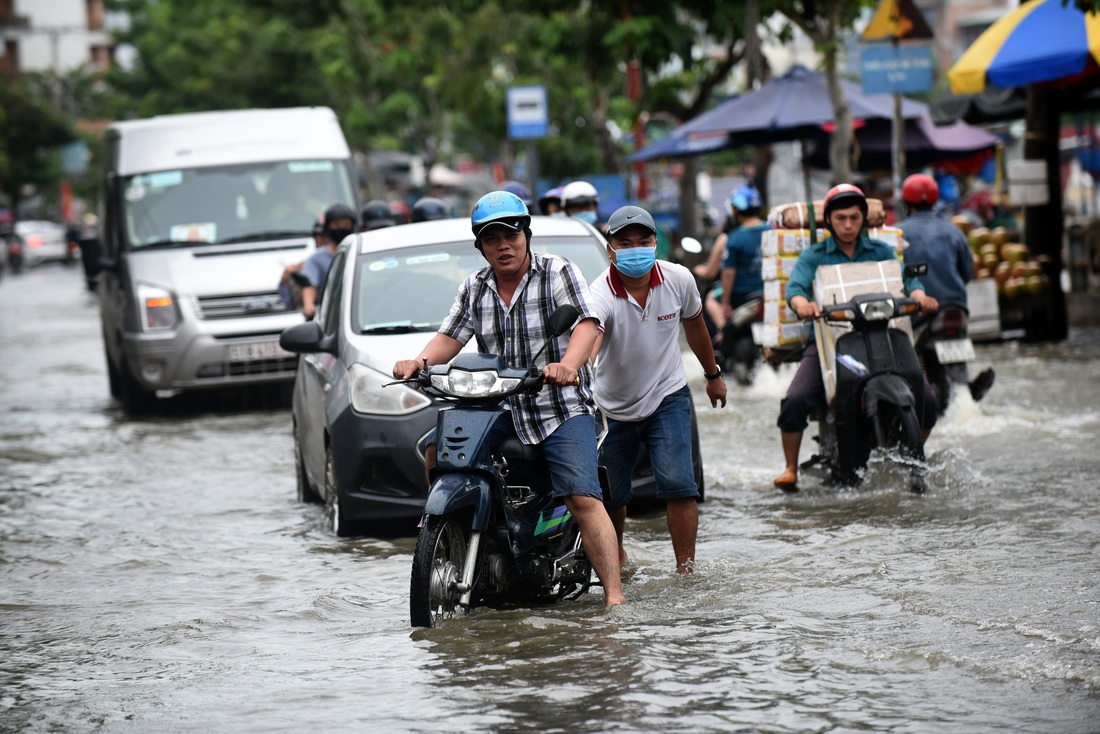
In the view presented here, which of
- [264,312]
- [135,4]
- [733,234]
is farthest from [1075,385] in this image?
[135,4]

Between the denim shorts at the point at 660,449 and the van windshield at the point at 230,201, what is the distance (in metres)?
8.88

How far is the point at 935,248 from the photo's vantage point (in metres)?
10.8

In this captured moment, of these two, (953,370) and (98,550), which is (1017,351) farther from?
(98,550)

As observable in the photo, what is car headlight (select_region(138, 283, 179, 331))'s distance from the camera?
15055 millimetres

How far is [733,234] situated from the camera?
14352 mm

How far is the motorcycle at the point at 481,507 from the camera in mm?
6168

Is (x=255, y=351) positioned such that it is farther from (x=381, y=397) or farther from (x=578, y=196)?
(x=381, y=397)

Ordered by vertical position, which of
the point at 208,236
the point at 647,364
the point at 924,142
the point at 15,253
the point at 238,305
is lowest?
the point at 15,253

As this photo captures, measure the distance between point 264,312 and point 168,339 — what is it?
0.84 meters

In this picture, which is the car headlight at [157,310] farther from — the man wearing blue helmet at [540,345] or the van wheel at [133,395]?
the man wearing blue helmet at [540,345]

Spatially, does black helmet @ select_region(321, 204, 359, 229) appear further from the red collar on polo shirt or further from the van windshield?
the red collar on polo shirt

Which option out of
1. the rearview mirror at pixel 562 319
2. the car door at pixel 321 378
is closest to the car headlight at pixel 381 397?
the car door at pixel 321 378

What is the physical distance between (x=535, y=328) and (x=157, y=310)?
921 cm

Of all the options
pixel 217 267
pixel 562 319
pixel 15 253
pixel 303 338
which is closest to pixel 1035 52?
pixel 217 267
